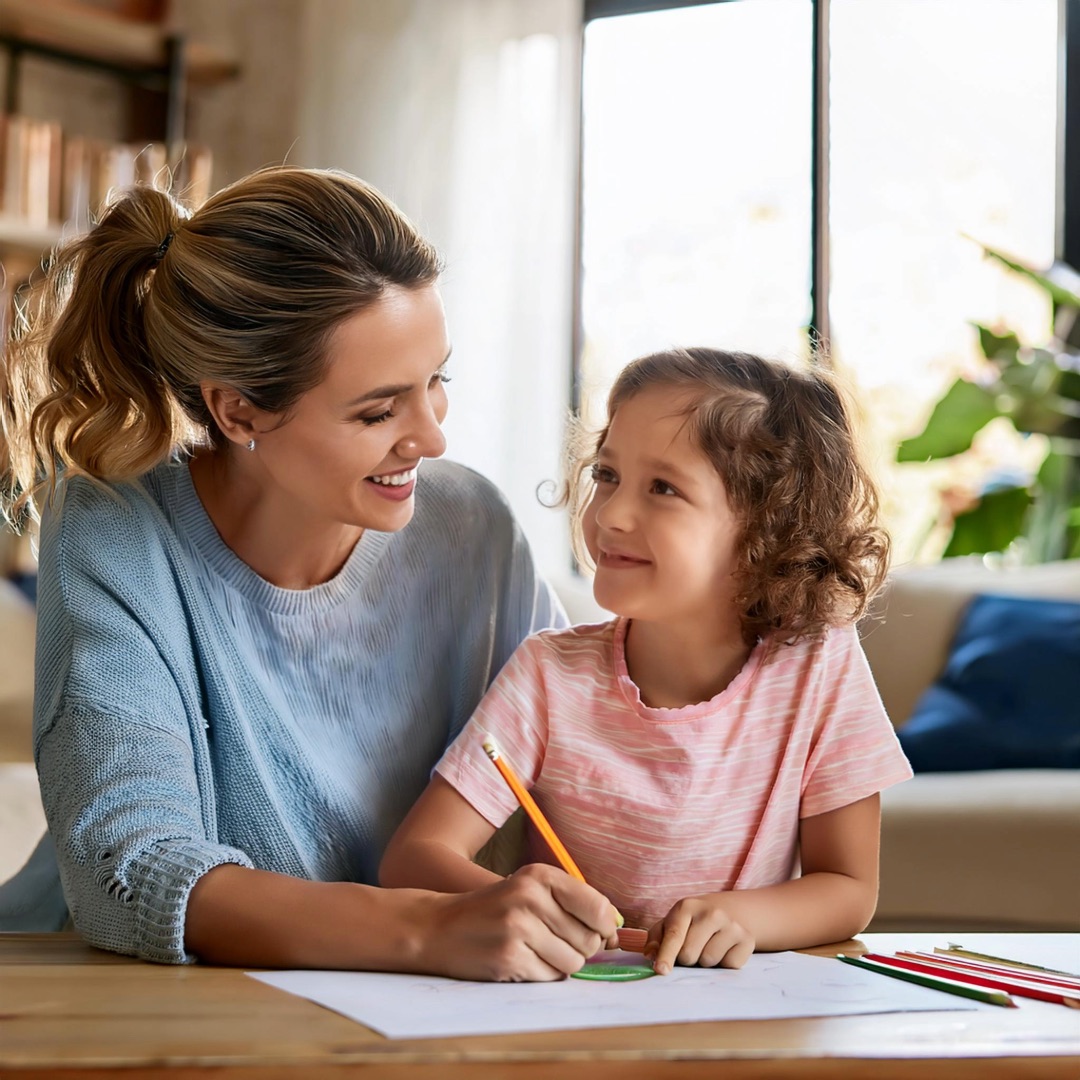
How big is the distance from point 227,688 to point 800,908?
0.50 m

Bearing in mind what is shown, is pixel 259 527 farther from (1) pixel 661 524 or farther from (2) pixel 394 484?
(1) pixel 661 524

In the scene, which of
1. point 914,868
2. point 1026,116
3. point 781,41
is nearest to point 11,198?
point 781,41

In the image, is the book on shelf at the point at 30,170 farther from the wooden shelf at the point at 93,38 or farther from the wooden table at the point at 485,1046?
the wooden table at the point at 485,1046

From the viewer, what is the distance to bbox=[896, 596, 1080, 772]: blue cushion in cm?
231

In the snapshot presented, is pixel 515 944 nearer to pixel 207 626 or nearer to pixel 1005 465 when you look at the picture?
pixel 207 626

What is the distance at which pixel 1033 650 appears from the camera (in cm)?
239

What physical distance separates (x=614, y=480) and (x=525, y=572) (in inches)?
8.5

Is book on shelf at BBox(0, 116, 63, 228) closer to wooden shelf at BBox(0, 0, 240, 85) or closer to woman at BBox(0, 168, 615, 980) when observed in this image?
wooden shelf at BBox(0, 0, 240, 85)

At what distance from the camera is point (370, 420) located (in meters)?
1.19

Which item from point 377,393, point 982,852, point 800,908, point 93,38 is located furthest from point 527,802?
point 93,38

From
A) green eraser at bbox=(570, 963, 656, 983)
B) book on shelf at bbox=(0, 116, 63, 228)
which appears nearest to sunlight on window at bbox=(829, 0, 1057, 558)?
book on shelf at bbox=(0, 116, 63, 228)

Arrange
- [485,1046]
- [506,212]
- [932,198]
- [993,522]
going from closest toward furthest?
[485,1046] < [993,522] < [932,198] < [506,212]

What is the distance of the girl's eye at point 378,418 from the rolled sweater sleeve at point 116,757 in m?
0.21

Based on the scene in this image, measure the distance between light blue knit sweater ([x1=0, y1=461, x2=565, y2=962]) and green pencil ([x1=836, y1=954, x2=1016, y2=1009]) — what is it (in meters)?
0.42
